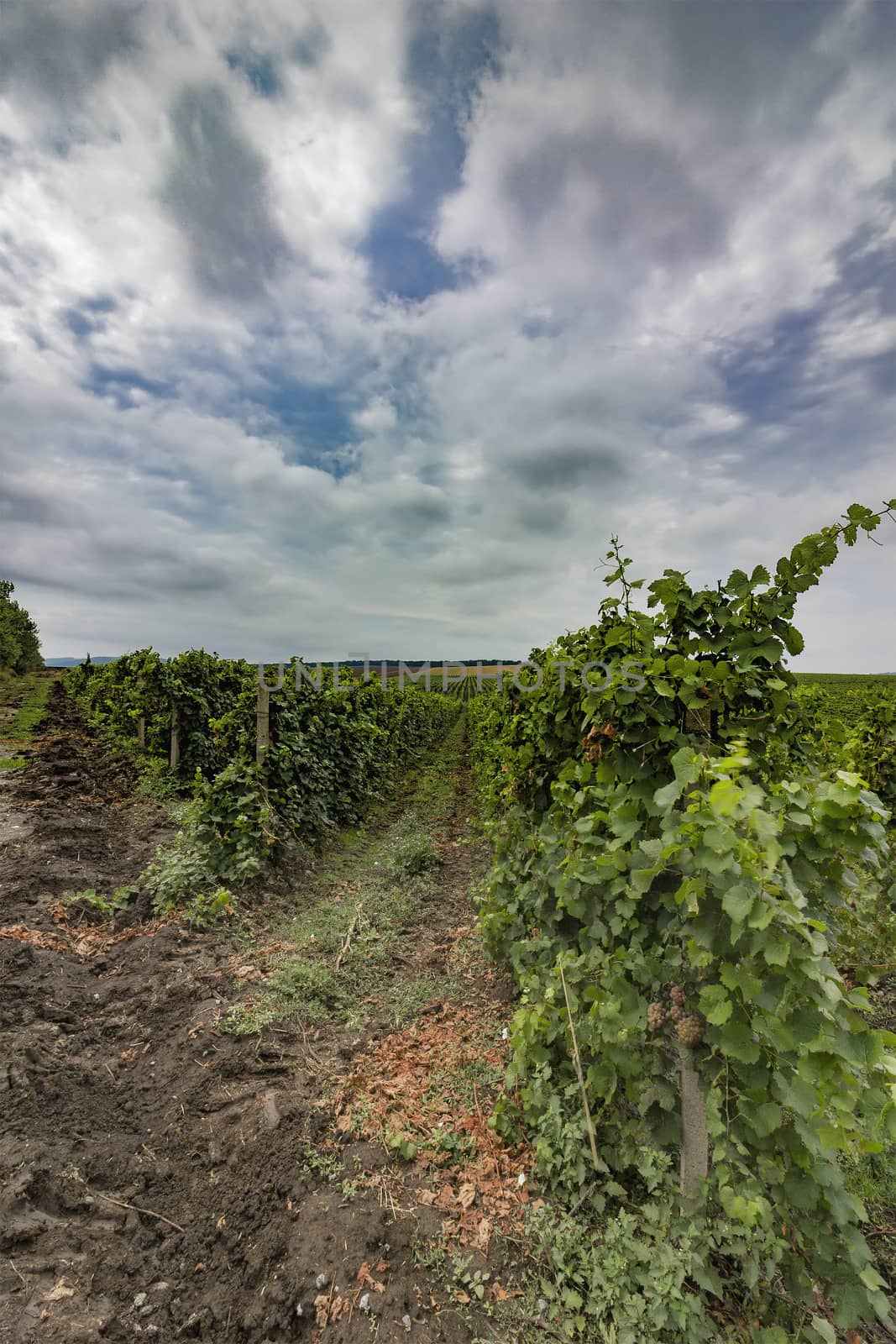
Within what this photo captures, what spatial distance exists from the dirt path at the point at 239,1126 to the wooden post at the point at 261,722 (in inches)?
84.5

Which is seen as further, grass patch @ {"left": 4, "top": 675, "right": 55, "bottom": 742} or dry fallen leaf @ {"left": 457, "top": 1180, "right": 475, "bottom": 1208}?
grass patch @ {"left": 4, "top": 675, "right": 55, "bottom": 742}

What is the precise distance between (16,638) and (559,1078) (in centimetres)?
5357

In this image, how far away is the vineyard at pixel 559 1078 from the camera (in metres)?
1.93

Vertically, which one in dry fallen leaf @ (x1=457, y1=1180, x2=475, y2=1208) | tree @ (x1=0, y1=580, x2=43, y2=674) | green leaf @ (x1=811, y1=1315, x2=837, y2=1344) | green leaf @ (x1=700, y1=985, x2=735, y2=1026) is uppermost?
tree @ (x1=0, y1=580, x2=43, y2=674)

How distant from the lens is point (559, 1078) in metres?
3.00

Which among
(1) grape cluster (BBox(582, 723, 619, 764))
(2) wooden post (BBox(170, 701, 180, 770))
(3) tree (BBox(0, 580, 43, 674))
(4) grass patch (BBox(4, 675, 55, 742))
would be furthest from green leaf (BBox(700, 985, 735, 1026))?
(3) tree (BBox(0, 580, 43, 674))

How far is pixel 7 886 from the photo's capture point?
5.95 m

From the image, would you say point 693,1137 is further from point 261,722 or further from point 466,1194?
point 261,722

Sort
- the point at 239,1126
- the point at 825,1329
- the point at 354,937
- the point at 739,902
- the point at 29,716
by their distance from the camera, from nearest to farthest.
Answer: the point at 739,902, the point at 825,1329, the point at 239,1126, the point at 354,937, the point at 29,716

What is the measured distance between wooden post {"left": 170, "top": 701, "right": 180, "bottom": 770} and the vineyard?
→ 631 cm

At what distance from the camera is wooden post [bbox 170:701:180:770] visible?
37.4 feet

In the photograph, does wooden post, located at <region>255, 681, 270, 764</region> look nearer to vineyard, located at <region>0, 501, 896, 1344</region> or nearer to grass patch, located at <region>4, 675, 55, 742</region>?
vineyard, located at <region>0, 501, 896, 1344</region>

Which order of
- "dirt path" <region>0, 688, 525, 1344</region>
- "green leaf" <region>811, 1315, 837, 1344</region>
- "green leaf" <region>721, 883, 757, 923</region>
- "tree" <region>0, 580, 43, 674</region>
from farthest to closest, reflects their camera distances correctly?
"tree" <region>0, 580, 43, 674</region>
"dirt path" <region>0, 688, 525, 1344</region>
"green leaf" <region>811, 1315, 837, 1344</region>
"green leaf" <region>721, 883, 757, 923</region>

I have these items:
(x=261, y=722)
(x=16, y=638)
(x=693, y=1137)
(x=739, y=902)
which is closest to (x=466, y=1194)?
(x=693, y=1137)
